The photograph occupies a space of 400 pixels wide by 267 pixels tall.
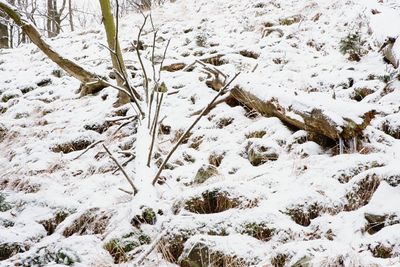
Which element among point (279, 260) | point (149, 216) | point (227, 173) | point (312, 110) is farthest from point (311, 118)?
point (149, 216)

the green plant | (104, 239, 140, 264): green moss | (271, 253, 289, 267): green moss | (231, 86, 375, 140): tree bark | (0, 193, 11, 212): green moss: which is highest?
the green plant

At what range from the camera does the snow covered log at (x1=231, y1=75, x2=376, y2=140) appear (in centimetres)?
275

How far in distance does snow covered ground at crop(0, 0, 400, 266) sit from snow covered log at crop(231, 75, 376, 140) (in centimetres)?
2

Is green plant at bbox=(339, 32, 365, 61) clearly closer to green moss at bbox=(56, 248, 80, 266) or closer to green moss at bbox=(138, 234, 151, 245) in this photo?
green moss at bbox=(138, 234, 151, 245)

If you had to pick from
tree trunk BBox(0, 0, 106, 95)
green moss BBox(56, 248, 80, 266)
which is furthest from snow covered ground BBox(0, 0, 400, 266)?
tree trunk BBox(0, 0, 106, 95)

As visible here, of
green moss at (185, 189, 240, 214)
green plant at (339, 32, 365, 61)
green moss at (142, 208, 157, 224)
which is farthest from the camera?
green plant at (339, 32, 365, 61)

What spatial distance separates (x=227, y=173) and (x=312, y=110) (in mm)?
862

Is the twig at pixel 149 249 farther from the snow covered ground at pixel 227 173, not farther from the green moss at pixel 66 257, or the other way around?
the green moss at pixel 66 257

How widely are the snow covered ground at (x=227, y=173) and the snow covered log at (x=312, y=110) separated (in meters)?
0.02

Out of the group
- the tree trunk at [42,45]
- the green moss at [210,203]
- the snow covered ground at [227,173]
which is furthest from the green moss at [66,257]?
the tree trunk at [42,45]

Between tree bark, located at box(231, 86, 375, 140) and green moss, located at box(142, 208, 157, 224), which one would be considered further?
tree bark, located at box(231, 86, 375, 140)

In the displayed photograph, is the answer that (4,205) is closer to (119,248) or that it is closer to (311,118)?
(119,248)

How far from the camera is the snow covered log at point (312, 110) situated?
9.02 ft

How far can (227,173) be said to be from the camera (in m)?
2.89
